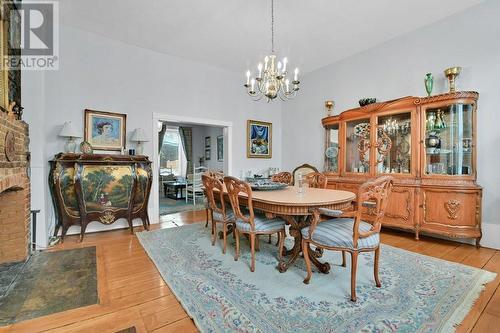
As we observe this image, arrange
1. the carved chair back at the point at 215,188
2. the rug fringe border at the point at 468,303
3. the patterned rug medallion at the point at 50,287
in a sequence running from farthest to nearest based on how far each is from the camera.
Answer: the carved chair back at the point at 215,188 < the patterned rug medallion at the point at 50,287 < the rug fringe border at the point at 468,303

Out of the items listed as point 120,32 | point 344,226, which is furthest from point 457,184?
point 120,32

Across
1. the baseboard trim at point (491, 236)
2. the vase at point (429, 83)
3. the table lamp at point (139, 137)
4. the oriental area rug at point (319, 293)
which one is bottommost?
the oriental area rug at point (319, 293)

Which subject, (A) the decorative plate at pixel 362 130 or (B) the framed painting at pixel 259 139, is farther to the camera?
(B) the framed painting at pixel 259 139

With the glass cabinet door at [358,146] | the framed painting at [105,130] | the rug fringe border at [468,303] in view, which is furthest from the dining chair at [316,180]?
the framed painting at [105,130]

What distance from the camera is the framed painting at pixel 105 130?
11.3ft

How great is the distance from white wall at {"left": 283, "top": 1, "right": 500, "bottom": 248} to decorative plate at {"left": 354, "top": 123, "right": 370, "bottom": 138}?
54 centimetres

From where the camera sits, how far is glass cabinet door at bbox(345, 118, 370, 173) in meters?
3.80

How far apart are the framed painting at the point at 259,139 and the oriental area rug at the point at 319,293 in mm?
2941

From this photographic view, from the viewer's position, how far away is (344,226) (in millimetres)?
1921

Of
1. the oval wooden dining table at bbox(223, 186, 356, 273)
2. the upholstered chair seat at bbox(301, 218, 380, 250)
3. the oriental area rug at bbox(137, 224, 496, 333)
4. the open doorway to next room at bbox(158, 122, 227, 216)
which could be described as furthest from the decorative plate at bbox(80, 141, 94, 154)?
the open doorway to next room at bbox(158, 122, 227, 216)

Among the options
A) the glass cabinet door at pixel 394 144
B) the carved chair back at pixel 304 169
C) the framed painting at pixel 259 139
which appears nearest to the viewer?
the glass cabinet door at pixel 394 144

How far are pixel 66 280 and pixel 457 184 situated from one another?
14.1 ft

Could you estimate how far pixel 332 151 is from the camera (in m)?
4.37

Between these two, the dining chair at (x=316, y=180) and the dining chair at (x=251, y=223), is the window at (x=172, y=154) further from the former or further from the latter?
the dining chair at (x=251, y=223)
